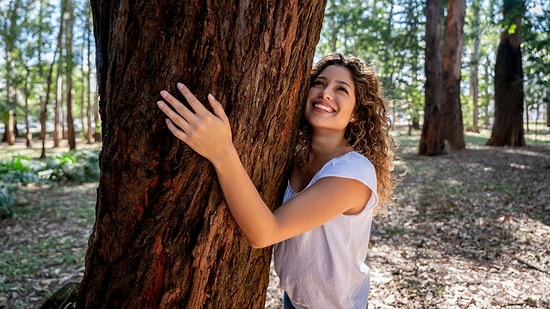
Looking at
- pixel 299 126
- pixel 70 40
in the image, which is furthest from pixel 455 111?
pixel 70 40

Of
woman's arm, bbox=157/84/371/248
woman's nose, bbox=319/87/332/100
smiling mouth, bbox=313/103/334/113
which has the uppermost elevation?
woman's nose, bbox=319/87/332/100

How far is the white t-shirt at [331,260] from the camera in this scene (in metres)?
1.81

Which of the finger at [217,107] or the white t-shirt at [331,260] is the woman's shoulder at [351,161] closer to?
the white t-shirt at [331,260]

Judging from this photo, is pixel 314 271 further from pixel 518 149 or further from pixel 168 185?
pixel 518 149

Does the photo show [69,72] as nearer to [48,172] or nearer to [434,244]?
[48,172]

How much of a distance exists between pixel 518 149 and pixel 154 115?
14123 mm

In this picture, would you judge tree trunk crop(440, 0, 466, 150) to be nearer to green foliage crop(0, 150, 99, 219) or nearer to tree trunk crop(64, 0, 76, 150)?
green foliage crop(0, 150, 99, 219)

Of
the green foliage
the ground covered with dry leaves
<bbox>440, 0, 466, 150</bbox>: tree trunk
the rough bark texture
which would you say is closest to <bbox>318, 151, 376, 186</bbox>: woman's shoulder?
the rough bark texture

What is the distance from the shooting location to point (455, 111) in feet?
42.8

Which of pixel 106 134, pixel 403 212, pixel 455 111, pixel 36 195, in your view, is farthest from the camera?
pixel 455 111

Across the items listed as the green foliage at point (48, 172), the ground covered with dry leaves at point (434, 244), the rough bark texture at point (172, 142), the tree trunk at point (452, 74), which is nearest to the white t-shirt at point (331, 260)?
the rough bark texture at point (172, 142)

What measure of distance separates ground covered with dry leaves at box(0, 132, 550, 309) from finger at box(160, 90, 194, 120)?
1.48 meters

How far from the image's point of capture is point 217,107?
149cm

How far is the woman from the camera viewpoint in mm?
1493
